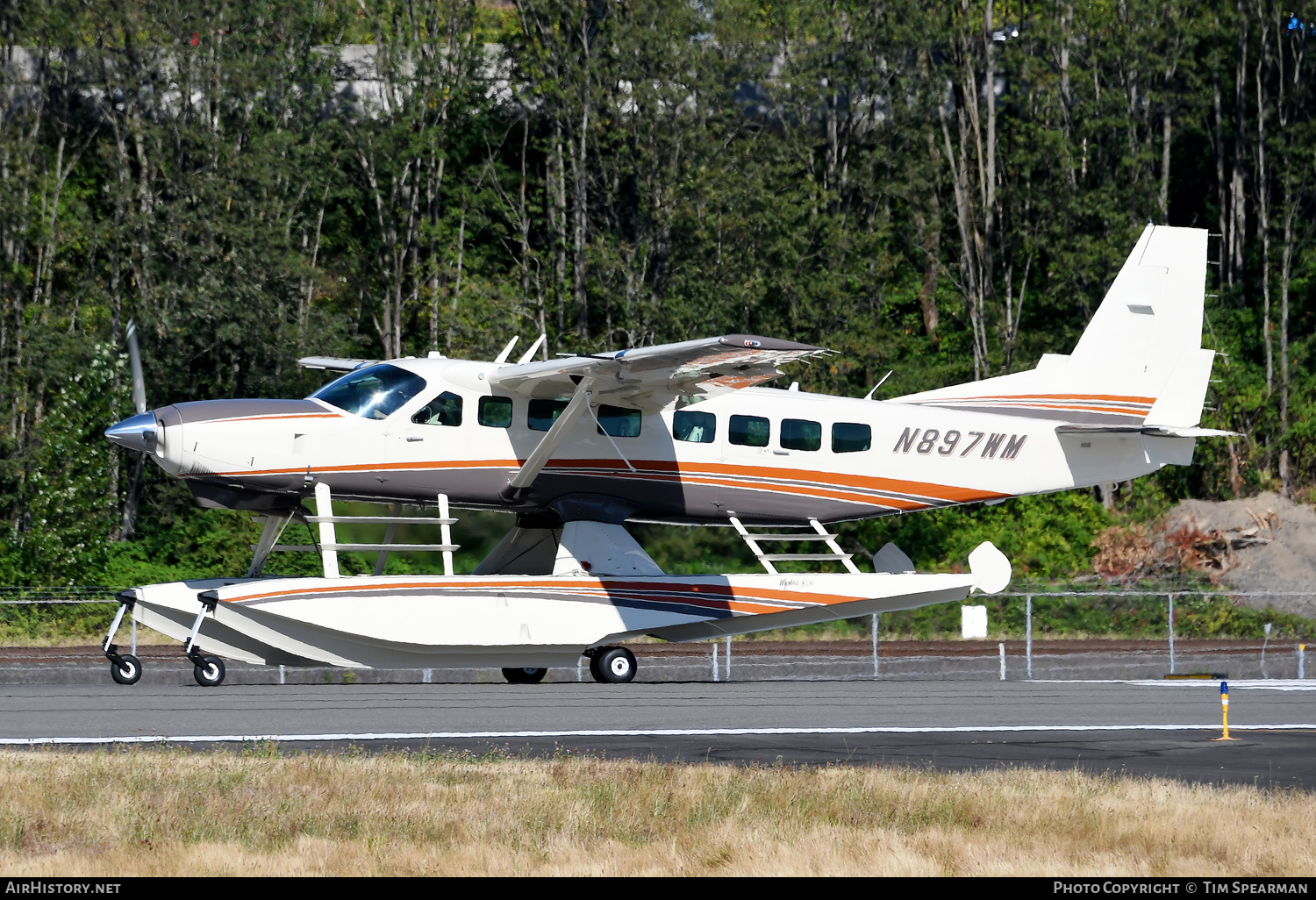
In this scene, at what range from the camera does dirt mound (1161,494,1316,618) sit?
34.5 meters

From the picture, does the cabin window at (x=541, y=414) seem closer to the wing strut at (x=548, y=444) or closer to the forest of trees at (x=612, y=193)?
the wing strut at (x=548, y=444)

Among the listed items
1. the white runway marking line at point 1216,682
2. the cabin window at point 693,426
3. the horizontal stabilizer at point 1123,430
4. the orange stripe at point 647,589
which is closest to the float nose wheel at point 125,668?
the orange stripe at point 647,589

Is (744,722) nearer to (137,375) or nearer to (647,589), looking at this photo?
(647,589)

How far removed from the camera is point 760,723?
49.2 ft

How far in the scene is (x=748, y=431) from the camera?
71.0 feet

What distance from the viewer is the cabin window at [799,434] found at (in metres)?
21.8

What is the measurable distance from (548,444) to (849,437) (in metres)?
4.76

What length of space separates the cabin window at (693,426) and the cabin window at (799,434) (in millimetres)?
1047

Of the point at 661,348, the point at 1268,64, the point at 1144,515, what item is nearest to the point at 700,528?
the point at 661,348

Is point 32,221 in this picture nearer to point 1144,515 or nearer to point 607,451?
point 607,451

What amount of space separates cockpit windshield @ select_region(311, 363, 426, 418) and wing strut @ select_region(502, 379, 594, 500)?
1766 millimetres

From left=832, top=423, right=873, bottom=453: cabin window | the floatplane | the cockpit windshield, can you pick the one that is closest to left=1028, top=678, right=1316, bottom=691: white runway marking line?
the floatplane

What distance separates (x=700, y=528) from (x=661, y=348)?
362 inches

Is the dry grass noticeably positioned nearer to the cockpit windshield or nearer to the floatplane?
the floatplane
